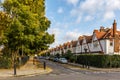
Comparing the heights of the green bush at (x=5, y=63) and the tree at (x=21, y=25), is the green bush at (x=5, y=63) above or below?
below

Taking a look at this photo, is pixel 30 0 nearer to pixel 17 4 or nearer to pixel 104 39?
pixel 17 4

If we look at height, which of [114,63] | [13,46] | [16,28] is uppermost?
[16,28]

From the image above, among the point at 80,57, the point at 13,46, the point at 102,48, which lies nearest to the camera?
the point at 13,46

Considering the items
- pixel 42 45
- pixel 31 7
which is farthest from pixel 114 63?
pixel 31 7

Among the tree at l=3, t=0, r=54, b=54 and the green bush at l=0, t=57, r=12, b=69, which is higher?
the tree at l=3, t=0, r=54, b=54

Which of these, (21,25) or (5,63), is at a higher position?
(21,25)

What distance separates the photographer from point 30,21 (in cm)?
3772

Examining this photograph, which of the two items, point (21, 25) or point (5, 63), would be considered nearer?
point (21, 25)

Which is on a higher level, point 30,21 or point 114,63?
point 30,21

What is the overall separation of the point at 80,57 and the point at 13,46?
27995mm

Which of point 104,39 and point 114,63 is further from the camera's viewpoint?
point 104,39

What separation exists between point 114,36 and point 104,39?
2.74m

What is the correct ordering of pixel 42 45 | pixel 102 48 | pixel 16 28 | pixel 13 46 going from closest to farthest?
1. pixel 16 28
2. pixel 13 46
3. pixel 42 45
4. pixel 102 48

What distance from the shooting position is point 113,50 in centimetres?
6800
